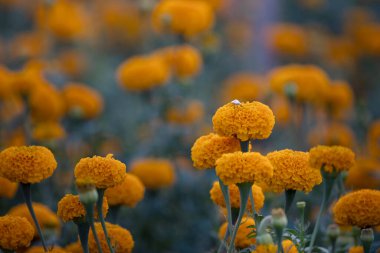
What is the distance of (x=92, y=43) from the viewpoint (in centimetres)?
816

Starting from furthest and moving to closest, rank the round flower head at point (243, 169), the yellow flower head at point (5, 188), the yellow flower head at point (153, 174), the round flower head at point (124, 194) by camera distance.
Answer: the yellow flower head at point (153, 174) < the yellow flower head at point (5, 188) < the round flower head at point (124, 194) < the round flower head at point (243, 169)

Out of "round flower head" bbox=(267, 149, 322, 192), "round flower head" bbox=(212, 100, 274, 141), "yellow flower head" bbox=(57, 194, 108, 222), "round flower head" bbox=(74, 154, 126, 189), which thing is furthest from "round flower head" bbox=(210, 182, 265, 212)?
"yellow flower head" bbox=(57, 194, 108, 222)

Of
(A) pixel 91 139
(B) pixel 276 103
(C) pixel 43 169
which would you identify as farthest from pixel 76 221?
(B) pixel 276 103

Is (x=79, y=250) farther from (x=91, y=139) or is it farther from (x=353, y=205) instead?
(x=91, y=139)

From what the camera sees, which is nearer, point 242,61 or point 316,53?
point 316,53

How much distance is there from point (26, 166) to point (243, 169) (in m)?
0.77

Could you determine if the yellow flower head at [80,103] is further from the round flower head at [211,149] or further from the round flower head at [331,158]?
the round flower head at [331,158]

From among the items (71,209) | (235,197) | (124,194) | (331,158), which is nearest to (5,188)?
(124,194)

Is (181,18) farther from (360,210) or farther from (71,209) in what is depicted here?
(360,210)

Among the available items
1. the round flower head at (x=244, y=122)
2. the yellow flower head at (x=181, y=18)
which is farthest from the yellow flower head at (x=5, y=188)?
the yellow flower head at (x=181, y=18)

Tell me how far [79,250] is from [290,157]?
3.07ft

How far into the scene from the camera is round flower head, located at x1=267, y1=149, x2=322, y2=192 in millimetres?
2070

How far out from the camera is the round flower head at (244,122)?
6.63 feet

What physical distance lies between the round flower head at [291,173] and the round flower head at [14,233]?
0.90 m
